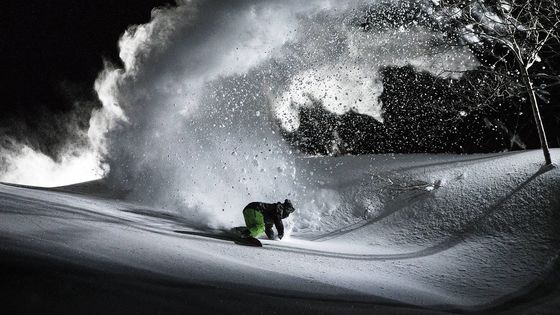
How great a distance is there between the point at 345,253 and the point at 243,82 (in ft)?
34.1

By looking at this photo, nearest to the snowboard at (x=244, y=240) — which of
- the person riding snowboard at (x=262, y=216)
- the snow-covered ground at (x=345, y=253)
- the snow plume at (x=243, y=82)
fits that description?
the person riding snowboard at (x=262, y=216)

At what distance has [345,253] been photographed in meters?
8.42

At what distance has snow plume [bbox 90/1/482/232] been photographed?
15.6 m

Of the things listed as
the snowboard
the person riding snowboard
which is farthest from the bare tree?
the snowboard

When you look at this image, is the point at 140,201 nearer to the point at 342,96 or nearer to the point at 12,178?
the point at 342,96

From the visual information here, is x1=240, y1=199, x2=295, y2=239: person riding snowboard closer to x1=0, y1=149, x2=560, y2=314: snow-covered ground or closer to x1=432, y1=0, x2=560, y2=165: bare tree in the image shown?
x1=0, y1=149, x2=560, y2=314: snow-covered ground

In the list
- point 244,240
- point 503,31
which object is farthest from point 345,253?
point 503,31

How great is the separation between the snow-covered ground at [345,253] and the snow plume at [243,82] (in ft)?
12.5

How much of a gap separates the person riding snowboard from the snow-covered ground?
313 mm

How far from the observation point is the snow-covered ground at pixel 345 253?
397 centimetres

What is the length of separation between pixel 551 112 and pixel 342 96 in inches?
496

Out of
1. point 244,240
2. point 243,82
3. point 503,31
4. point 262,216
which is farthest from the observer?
point 243,82

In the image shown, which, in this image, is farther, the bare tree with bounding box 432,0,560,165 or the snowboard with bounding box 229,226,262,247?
the bare tree with bounding box 432,0,560,165

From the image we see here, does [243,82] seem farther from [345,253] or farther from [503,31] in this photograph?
[345,253]
